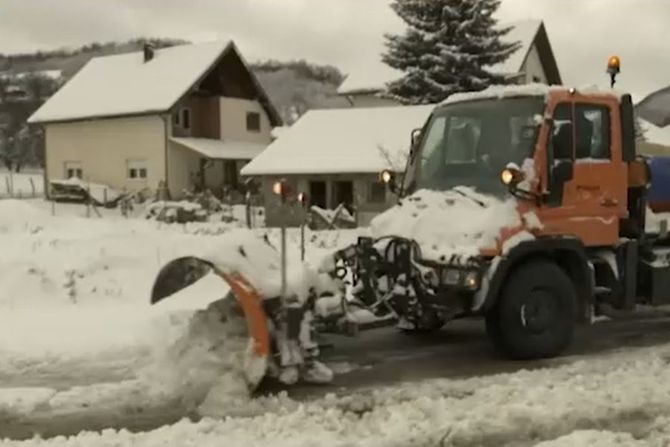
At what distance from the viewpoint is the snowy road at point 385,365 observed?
7.14 meters

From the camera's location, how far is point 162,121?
4131 cm

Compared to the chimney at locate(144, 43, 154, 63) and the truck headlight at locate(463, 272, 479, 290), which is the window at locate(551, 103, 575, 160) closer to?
the truck headlight at locate(463, 272, 479, 290)

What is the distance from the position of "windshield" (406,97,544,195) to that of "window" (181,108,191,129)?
1335 inches

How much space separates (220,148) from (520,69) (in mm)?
14122

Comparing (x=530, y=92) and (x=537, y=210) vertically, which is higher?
(x=530, y=92)

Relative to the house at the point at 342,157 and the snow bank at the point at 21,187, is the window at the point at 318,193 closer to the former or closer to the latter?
the house at the point at 342,157

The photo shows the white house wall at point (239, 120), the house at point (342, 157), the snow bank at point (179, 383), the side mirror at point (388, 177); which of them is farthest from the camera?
the white house wall at point (239, 120)

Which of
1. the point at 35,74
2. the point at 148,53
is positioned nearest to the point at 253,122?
the point at 148,53

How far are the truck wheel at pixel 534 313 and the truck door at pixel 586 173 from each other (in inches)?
18.8

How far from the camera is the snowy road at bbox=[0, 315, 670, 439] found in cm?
714

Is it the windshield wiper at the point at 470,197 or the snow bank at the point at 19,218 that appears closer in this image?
the windshield wiper at the point at 470,197

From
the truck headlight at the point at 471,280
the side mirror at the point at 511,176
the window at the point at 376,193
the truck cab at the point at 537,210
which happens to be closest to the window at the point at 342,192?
the window at the point at 376,193

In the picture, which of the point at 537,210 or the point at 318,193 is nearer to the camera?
the point at 537,210

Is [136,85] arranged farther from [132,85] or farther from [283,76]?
[283,76]
